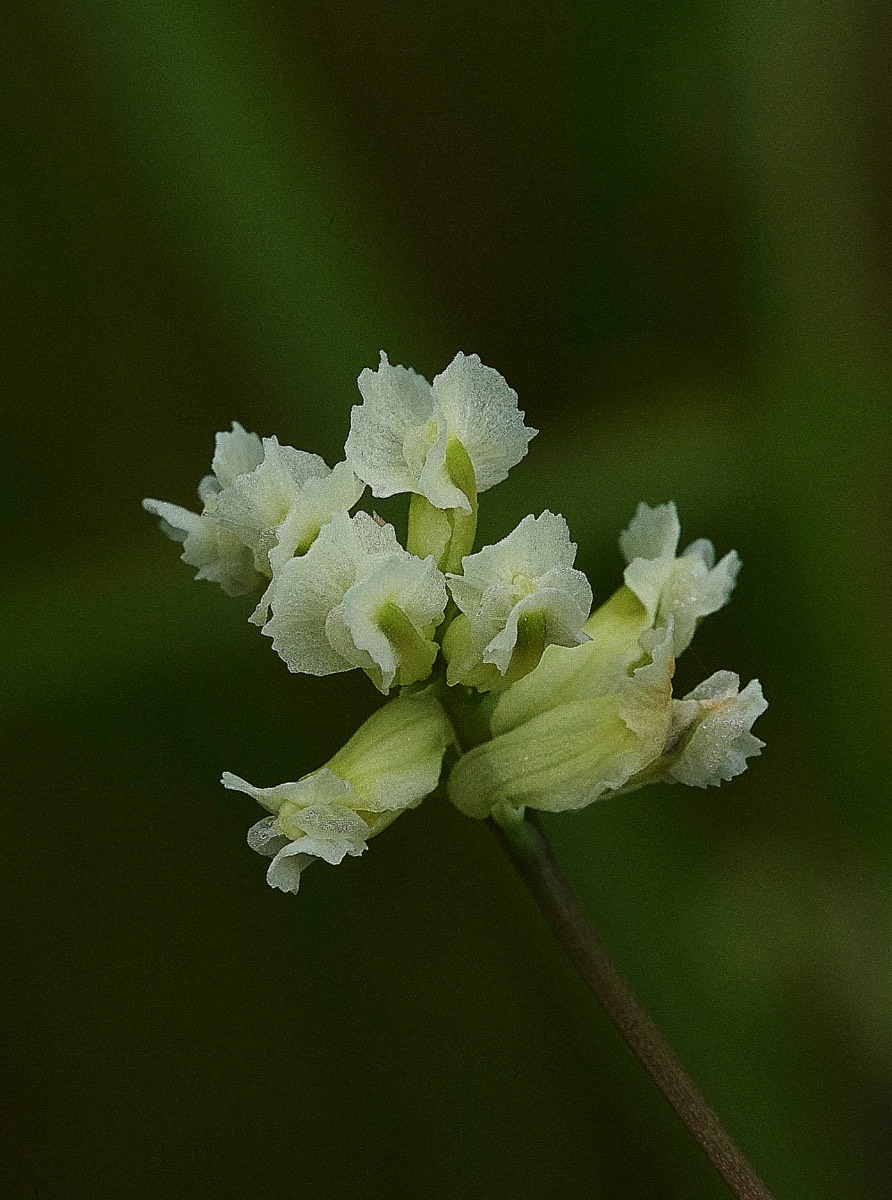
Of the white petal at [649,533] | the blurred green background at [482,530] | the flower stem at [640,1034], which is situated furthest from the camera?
the blurred green background at [482,530]

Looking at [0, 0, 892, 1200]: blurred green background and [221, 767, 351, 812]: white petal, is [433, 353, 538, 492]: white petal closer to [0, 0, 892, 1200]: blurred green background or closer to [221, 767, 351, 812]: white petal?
[221, 767, 351, 812]: white petal

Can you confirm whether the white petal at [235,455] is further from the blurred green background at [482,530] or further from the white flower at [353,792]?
the blurred green background at [482,530]

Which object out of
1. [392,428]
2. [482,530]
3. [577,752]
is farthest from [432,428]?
[482,530]

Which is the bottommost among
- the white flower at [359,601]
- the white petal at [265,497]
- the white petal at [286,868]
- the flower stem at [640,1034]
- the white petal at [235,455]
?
the flower stem at [640,1034]

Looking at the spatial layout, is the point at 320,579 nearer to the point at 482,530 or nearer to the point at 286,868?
the point at 286,868

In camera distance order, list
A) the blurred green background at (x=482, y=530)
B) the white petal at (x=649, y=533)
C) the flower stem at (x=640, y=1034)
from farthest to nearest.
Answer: the blurred green background at (x=482, y=530), the white petal at (x=649, y=533), the flower stem at (x=640, y=1034)

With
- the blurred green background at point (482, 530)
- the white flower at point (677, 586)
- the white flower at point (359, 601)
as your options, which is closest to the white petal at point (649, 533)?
the white flower at point (677, 586)
